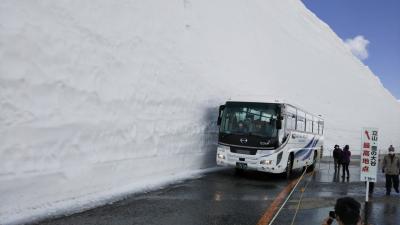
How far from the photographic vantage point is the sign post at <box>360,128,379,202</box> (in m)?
10.7

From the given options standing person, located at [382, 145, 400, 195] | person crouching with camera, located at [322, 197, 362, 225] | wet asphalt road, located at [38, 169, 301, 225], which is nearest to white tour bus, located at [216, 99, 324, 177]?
wet asphalt road, located at [38, 169, 301, 225]

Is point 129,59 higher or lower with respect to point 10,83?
higher

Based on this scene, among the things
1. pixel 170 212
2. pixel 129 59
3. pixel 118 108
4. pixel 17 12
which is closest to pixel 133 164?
pixel 118 108

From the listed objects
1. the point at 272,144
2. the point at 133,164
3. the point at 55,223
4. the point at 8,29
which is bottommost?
the point at 55,223

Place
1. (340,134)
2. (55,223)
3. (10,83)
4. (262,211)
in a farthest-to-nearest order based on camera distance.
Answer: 1. (340,134)
2. (262,211)
3. (10,83)
4. (55,223)

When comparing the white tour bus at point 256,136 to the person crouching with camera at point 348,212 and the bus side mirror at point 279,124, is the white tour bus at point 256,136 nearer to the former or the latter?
the bus side mirror at point 279,124

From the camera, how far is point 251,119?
16125 millimetres

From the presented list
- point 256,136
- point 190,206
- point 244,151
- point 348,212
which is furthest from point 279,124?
point 348,212

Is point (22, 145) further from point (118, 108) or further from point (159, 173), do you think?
point (159, 173)

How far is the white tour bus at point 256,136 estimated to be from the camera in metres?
15.7

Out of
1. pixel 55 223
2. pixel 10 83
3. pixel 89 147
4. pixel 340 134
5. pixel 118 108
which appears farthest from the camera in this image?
pixel 340 134

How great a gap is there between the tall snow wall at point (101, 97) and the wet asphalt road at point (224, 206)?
905 mm

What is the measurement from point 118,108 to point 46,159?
381 cm

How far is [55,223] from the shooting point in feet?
24.9
